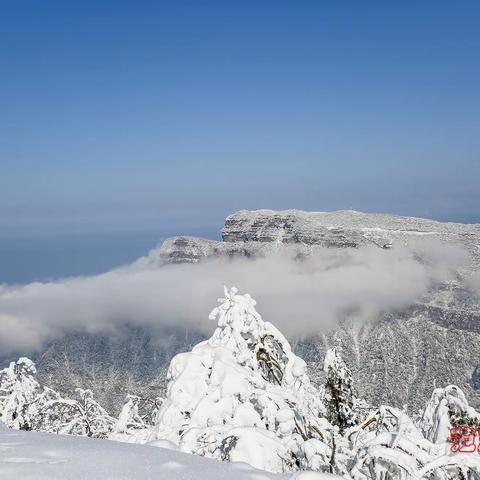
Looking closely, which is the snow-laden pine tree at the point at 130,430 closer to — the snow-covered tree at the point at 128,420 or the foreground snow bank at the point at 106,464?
the snow-covered tree at the point at 128,420

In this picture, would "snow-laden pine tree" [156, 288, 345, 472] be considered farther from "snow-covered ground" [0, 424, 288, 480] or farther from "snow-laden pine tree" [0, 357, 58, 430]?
"snow-laden pine tree" [0, 357, 58, 430]

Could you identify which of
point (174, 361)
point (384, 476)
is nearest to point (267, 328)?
point (174, 361)

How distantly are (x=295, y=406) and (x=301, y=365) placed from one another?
2.23 m

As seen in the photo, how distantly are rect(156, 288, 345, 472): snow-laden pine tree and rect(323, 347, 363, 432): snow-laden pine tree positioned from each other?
8.16 m

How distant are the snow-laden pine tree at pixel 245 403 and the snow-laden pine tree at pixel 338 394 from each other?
8.16 m

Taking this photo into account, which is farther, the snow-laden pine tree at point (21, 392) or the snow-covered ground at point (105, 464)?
the snow-laden pine tree at point (21, 392)

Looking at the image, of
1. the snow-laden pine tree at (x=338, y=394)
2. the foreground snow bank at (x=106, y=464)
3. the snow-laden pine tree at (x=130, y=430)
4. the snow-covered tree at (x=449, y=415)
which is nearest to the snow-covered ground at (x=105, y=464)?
the foreground snow bank at (x=106, y=464)

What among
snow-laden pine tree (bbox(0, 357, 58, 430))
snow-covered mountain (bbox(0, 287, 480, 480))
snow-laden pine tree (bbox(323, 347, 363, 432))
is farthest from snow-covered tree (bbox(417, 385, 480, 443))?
snow-laden pine tree (bbox(0, 357, 58, 430))

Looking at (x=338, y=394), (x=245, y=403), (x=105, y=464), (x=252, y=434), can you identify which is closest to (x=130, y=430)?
(x=245, y=403)

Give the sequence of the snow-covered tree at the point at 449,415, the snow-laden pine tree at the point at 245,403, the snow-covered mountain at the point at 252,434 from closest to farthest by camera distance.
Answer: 1. the snow-covered mountain at the point at 252,434
2. the snow-laden pine tree at the point at 245,403
3. the snow-covered tree at the point at 449,415

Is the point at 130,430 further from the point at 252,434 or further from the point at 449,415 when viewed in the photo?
the point at 449,415

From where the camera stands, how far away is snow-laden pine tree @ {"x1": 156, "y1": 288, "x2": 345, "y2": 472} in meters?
7.81

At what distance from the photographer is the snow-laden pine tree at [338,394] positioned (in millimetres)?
20350

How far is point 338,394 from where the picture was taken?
21234mm
